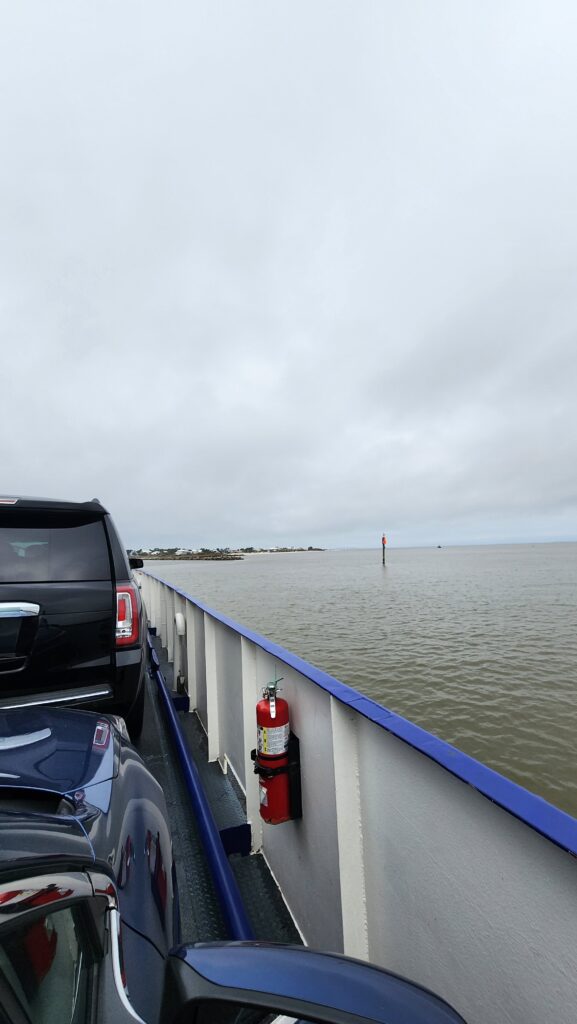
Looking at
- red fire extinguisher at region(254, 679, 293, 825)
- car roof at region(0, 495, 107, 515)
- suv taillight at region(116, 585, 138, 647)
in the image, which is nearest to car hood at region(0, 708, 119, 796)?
red fire extinguisher at region(254, 679, 293, 825)

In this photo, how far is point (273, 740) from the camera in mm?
2188

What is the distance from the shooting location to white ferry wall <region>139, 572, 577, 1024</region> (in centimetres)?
100

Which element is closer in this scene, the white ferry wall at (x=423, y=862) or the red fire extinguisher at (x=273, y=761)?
the white ferry wall at (x=423, y=862)

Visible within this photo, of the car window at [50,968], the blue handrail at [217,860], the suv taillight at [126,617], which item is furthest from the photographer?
the suv taillight at [126,617]

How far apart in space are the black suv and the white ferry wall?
1.00 m

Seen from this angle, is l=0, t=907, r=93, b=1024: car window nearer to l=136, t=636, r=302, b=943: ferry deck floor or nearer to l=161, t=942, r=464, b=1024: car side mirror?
l=161, t=942, r=464, b=1024: car side mirror

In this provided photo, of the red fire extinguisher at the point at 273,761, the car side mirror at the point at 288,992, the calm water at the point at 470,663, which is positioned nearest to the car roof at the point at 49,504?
the red fire extinguisher at the point at 273,761

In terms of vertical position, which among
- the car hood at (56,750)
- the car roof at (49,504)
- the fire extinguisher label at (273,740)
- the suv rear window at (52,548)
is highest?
the car roof at (49,504)

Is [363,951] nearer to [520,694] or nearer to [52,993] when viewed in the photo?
[52,993]

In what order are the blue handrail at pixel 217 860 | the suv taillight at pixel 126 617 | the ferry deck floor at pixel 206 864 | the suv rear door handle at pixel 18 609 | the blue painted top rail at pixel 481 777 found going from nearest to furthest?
the blue painted top rail at pixel 481 777 → the blue handrail at pixel 217 860 → the ferry deck floor at pixel 206 864 → the suv rear door handle at pixel 18 609 → the suv taillight at pixel 126 617

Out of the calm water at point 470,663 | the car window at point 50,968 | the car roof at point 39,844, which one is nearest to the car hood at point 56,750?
the car roof at point 39,844

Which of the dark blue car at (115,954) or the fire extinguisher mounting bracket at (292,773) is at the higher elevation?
the dark blue car at (115,954)

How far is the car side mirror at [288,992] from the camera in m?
0.76

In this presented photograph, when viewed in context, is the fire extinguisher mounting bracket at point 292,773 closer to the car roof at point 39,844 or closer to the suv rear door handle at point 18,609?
the car roof at point 39,844
